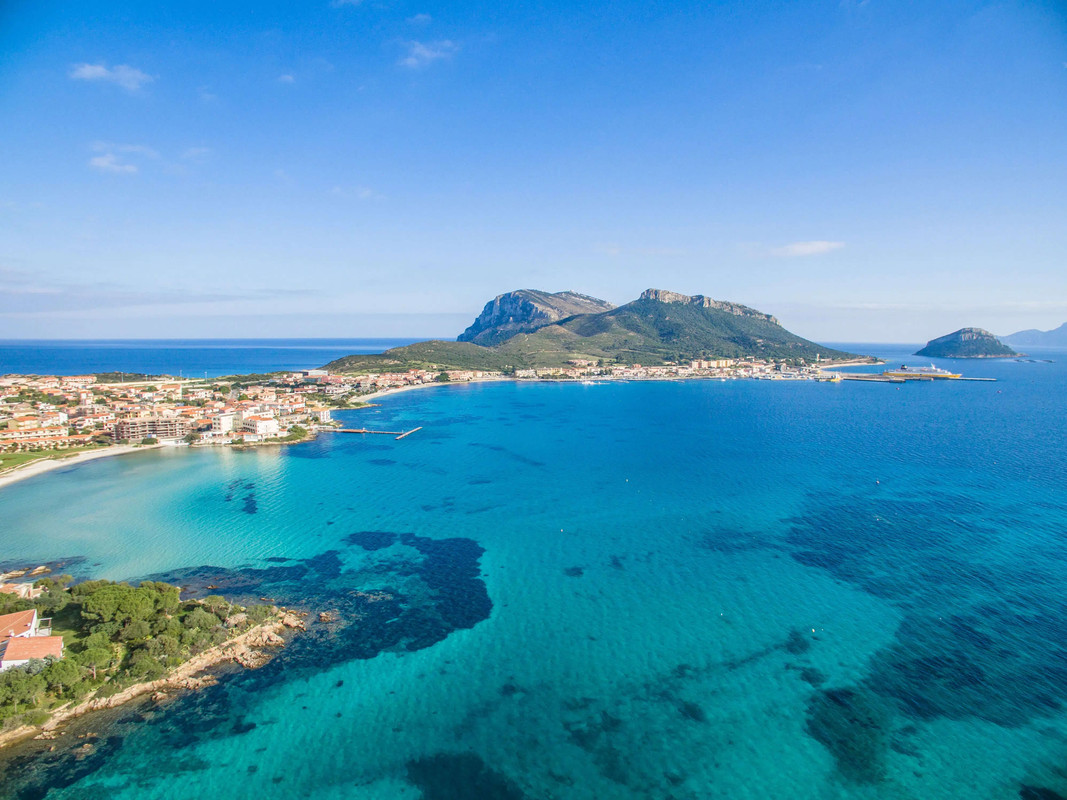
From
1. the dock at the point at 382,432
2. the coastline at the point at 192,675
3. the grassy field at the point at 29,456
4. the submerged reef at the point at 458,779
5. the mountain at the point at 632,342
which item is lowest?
the submerged reef at the point at 458,779

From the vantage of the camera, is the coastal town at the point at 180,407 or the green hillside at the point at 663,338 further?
the green hillside at the point at 663,338

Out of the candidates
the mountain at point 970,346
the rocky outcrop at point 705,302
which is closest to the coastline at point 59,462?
the rocky outcrop at point 705,302

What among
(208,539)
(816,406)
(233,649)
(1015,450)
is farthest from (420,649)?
(816,406)

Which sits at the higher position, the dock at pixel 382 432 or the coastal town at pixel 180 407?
the coastal town at pixel 180 407

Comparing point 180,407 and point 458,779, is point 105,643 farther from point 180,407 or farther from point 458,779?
point 180,407

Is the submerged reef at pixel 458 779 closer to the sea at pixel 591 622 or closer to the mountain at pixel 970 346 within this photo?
the sea at pixel 591 622

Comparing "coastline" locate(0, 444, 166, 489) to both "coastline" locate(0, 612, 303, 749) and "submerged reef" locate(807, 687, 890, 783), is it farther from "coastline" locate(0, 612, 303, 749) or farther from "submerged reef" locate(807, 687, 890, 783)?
"submerged reef" locate(807, 687, 890, 783)

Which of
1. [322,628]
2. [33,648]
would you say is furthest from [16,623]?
[322,628]
